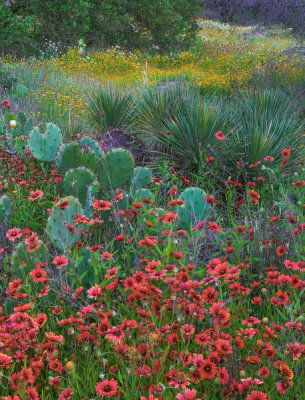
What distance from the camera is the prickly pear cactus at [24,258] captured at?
2145 millimetres

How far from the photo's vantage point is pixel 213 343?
4.79 ft

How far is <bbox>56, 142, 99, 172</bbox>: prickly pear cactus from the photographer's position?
3166 millimetres

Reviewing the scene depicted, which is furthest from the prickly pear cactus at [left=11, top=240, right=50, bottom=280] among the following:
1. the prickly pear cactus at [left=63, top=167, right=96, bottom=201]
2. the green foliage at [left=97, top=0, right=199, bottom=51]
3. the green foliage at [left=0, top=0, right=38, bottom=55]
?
the green foliage at [left=97, top=0, right=199, bottom=51]

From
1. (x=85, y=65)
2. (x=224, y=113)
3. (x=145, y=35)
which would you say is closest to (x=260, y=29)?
(x=145, y=35)

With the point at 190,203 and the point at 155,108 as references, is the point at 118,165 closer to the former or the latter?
the point at 190,203

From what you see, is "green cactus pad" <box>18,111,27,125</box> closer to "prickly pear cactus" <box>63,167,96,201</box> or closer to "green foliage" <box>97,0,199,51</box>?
"prickly pear cactus" <box>63,167,96,201</box>

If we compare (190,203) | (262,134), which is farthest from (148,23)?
(190,203)

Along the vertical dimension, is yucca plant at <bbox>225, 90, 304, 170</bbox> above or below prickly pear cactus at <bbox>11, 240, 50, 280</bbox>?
above

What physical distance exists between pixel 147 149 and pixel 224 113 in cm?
94

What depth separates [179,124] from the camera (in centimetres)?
408

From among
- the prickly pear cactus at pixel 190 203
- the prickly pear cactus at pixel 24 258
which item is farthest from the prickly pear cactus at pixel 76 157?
the prickly pear cactus at pixel 24 258

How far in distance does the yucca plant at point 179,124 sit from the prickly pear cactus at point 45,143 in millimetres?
1010

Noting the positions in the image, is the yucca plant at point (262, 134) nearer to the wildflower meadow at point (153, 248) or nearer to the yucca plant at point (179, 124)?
the wildflower meadow at point (153, 248)

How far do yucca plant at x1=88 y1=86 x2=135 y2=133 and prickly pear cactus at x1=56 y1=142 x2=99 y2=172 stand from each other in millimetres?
1860
